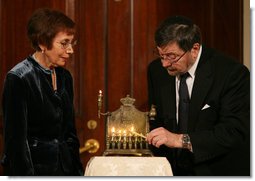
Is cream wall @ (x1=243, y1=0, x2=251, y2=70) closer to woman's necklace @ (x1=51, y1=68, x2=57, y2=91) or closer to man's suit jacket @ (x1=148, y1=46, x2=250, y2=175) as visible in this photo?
man's suit jacket @ (x1=148, y1=46, x2=250, y2=175)

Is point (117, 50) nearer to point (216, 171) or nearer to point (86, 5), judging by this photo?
point (86, 5)

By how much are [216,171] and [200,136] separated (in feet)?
0.32

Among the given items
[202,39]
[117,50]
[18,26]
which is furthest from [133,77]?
[18,26]

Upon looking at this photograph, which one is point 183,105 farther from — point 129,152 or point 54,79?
point 54,79

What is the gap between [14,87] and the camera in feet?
3.66

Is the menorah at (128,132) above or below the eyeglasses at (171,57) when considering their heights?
below

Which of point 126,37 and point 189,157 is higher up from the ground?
point 126,37

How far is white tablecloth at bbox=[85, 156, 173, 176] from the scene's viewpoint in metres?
1.03

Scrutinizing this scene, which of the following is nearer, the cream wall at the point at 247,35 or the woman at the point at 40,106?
the woman at the point at 40,106

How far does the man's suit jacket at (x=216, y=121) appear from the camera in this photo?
3.84ft

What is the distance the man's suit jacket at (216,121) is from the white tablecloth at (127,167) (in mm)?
134

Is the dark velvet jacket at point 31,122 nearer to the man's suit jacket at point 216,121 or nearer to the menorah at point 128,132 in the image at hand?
the menorah at point 128,132

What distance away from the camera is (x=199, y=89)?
3.92 feet

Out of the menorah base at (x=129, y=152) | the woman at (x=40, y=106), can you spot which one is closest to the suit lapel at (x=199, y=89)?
the menorah base at (x=129, y=152)
